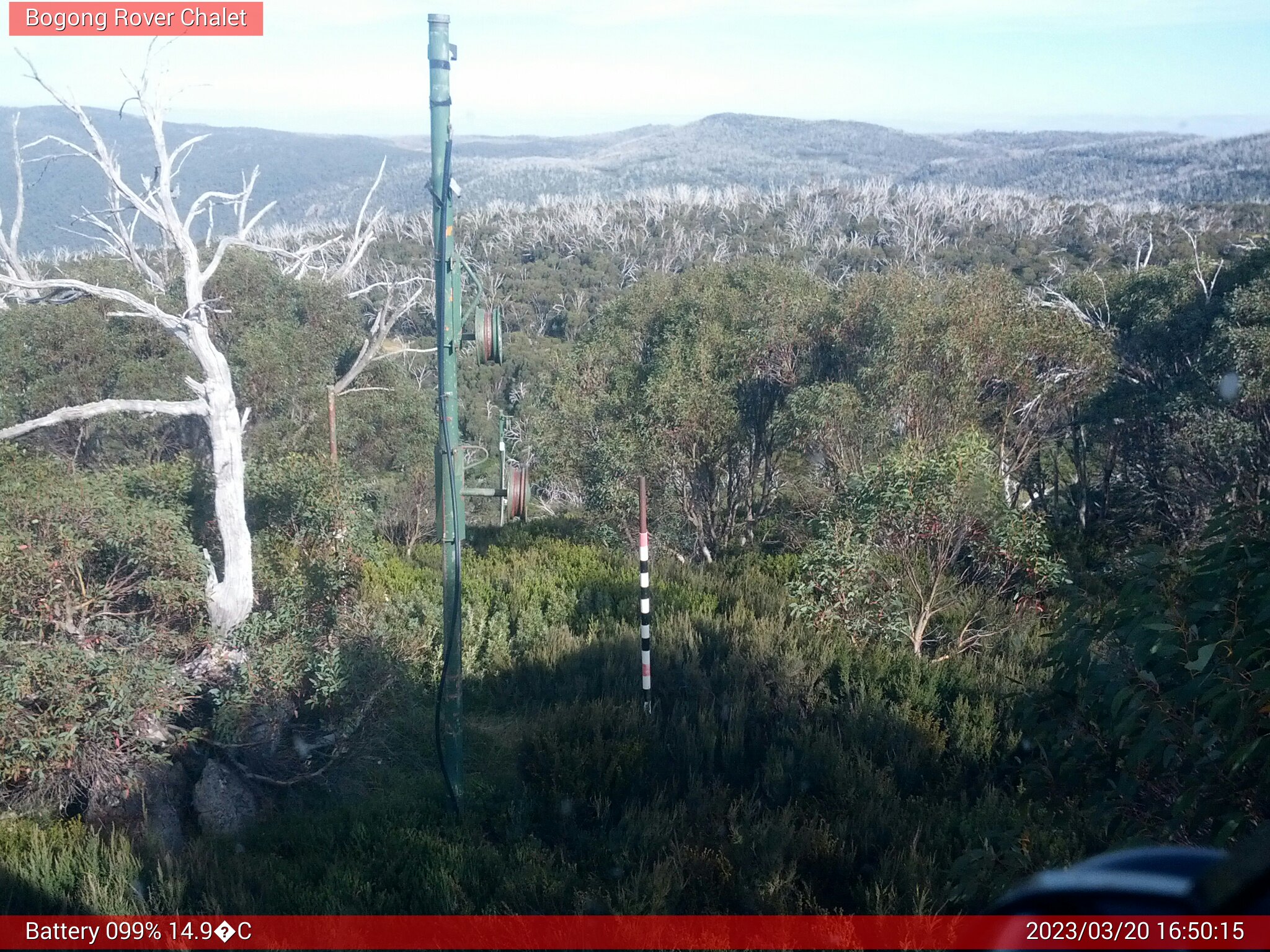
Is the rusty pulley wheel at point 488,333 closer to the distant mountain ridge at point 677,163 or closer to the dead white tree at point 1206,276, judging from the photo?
the dead white tree at point 1206,276

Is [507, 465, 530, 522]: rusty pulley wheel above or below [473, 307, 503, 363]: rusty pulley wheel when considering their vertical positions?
below

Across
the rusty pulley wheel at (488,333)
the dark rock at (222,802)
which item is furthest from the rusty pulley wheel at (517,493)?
the dark rock at (222,802)

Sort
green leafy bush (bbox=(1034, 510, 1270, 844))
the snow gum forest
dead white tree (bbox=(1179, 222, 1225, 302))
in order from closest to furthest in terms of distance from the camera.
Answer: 1. green leafy bush (bbox=(1034, 510, 1270, 844))
2. the snow gum forest
3. dead white tree (bbox=(1179, 222, 1225, 302))

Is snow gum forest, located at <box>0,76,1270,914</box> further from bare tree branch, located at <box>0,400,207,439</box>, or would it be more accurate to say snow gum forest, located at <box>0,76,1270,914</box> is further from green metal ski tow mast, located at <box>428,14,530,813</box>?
green metal ski tow mast, located at <box>428,14,530,813</box>

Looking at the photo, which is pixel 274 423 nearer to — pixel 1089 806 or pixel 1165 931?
pixel 1089 806

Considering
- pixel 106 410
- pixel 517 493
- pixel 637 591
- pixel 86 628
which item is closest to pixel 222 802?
pixel 86 628

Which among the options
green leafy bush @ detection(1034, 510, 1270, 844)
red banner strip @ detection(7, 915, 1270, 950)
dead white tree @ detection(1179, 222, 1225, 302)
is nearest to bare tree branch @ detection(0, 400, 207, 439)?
red banner strip @ detection(7, 915, 1270, 950)

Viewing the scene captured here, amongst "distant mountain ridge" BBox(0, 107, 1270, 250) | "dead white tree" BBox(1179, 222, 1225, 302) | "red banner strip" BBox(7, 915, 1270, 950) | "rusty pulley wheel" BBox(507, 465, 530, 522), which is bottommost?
"red banner strip" BBox(7, 915, 1270, 950)
